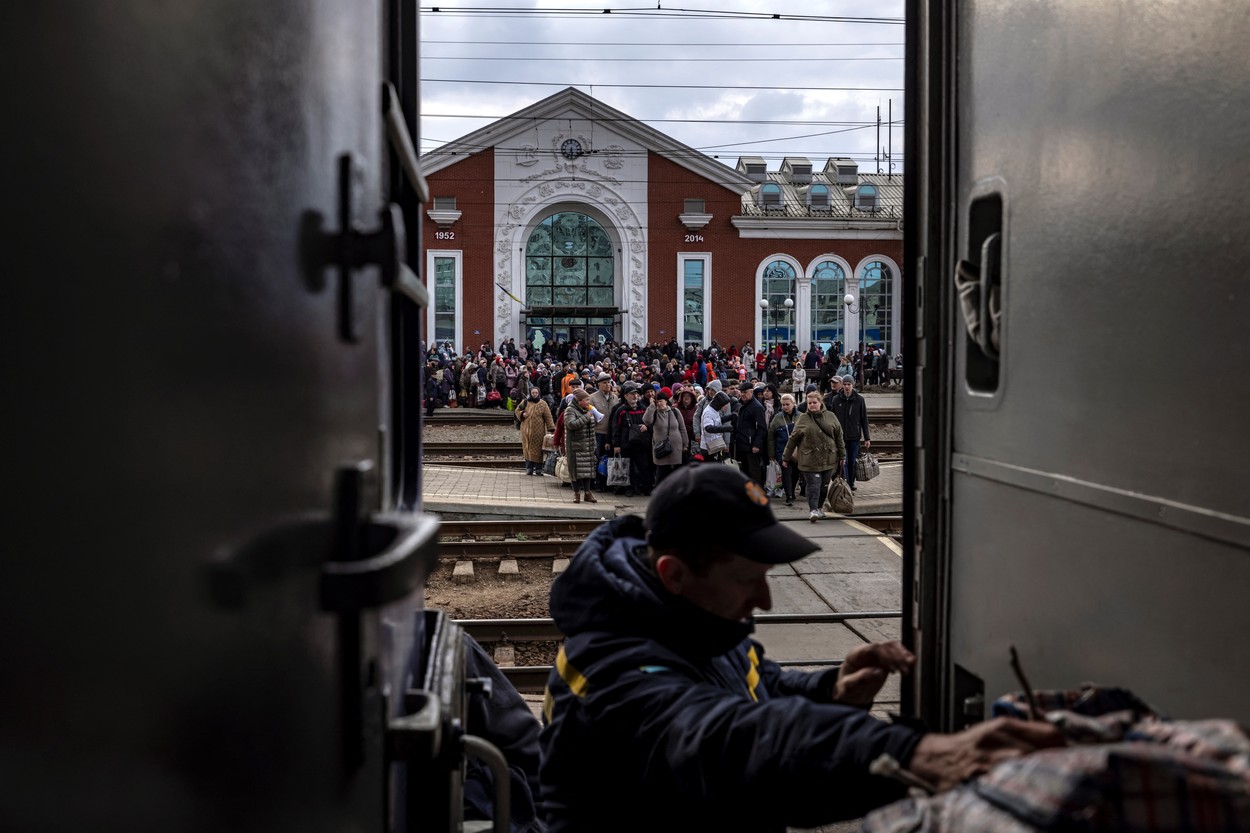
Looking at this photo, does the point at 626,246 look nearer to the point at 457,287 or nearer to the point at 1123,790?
the point at 457,287

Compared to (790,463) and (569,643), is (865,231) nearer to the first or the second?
(790,463)

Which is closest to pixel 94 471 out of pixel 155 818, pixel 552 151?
pixel 155 818

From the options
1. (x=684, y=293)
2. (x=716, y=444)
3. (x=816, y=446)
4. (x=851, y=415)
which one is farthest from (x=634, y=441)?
(x=684, y=293)

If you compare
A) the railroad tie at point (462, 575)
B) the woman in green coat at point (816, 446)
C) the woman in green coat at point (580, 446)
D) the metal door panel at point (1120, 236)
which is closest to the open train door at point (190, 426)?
the metal door panel at point (1120, 236)

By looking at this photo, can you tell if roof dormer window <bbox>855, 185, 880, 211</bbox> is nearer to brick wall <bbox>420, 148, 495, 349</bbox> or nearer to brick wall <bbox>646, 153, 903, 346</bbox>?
brick wall <bbox>646, 153, 903, 346</bbox>

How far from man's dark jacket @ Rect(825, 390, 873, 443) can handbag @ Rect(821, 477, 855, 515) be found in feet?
5.21

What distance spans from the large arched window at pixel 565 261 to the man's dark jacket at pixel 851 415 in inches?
1140

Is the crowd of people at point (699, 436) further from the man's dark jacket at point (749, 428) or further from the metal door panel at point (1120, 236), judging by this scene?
the metal door panel at point (1120, 236)

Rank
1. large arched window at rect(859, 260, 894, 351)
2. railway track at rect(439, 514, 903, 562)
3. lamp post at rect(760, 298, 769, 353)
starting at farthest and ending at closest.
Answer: large arched window at rect(859, 260, 894, 351) < lamp post at rect(760, 298, 769, 353) < railway track at rect(439, 514, 903, 562)

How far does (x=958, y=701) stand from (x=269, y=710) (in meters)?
2.29

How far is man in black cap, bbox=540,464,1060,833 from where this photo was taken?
1718mm

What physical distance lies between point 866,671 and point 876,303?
43268 mm

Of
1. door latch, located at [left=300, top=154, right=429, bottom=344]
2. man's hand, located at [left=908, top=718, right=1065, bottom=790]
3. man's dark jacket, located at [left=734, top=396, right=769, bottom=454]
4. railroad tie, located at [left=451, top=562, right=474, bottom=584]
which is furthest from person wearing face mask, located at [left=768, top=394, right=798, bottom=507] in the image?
door latch, located at [left=300, top=154, right=429, bottom=344]

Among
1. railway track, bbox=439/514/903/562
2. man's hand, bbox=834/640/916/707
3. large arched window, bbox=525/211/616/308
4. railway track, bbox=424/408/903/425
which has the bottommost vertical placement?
railway track, bbox=439/514/903/562
